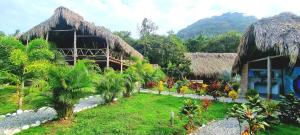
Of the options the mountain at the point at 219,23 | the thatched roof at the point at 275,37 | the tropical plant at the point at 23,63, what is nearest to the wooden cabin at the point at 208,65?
the thatched roof at the point at 275,37

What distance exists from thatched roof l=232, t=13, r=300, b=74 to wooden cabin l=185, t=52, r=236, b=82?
449 inches

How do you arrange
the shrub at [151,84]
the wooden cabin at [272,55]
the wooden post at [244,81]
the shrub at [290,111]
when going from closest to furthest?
the shrub at [290,111]
the wooden cabin at [272,55]
the wooden post at [244,81]
the shrub at [151,84]

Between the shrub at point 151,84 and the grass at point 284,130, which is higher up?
the shrub at point 151,84

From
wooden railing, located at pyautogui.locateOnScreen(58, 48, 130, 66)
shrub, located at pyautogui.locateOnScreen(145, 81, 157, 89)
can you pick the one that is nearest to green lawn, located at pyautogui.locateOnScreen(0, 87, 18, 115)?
wooden railing, located at pyautogui.locateOnScreen(58, 48, 130, 66)

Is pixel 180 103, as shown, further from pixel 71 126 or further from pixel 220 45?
pixel 220 45

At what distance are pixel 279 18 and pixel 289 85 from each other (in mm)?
2878

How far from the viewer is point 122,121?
24.7 ft

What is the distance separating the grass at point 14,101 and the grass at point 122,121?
0.61m

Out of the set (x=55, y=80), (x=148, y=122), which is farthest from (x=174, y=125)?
(x=55, y=80)

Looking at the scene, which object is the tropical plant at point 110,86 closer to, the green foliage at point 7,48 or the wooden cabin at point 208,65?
the green foliage at point 7,48

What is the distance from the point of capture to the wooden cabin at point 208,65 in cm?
2447

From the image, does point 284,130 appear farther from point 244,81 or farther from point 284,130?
point 244,81

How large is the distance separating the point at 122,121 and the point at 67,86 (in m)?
1.48

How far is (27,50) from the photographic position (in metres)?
10.0
